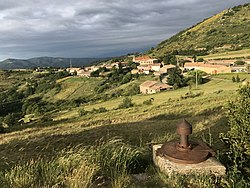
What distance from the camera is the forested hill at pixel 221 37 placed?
96312 mm

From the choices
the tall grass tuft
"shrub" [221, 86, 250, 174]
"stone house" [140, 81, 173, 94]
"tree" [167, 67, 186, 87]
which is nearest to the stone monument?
"shrub" [221, 86, 250, 174]

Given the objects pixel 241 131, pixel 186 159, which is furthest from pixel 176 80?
pixel 186 159

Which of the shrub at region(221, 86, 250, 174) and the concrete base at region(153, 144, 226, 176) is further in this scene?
the shrub at region(221, 86, 250, 174)

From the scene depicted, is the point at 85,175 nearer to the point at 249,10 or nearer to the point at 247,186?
the point at 247,186

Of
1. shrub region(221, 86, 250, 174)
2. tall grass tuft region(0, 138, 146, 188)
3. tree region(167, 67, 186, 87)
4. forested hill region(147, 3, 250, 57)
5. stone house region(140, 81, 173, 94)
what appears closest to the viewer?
tall grass tuft region(0, 138, 146, 188)

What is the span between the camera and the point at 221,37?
366ft

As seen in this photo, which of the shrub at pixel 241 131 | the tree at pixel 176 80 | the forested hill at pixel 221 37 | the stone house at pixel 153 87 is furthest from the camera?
the forested hill at pixel 221 37

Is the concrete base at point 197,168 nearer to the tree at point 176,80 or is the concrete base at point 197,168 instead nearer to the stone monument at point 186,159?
the stone monument at point 186,159

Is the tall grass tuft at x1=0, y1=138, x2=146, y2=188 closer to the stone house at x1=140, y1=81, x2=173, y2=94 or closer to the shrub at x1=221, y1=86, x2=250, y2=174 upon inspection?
the shrub at x1=221, y1=86, x2=250, y2=174

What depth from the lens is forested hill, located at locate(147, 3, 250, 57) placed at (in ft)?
316

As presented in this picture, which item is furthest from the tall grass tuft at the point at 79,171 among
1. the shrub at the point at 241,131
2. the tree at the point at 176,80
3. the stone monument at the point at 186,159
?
the tree at the point at 176,80

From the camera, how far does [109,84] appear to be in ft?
252

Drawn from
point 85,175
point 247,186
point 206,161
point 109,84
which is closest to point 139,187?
point 85,175

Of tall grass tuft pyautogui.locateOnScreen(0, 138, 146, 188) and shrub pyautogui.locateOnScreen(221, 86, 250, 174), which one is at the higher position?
shrub pyautogui.locateOnScreen(221, 86, 250, 174)
